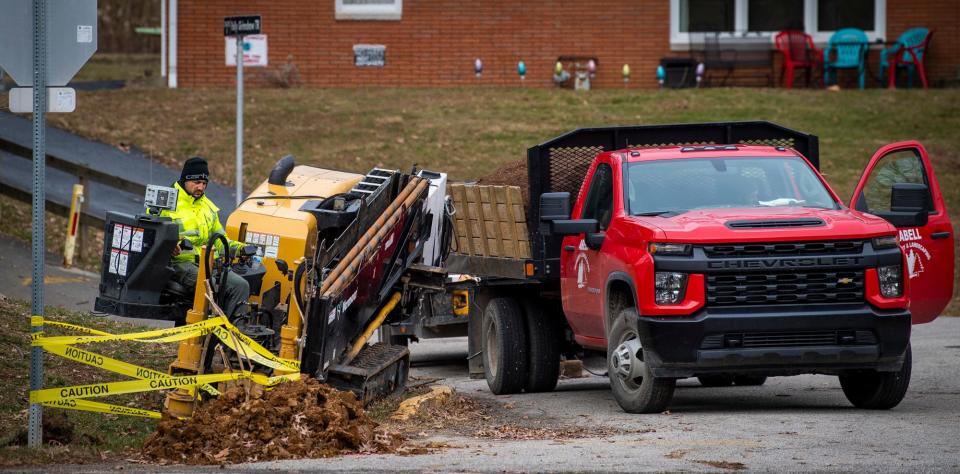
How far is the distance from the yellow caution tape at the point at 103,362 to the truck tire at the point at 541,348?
402cm

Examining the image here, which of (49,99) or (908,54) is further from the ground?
(908,54)

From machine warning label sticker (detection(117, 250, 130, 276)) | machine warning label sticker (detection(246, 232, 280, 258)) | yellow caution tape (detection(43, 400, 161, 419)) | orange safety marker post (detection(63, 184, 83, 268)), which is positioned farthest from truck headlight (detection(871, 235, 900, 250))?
orange safety marker post (detection(63, 184, 83, 268))

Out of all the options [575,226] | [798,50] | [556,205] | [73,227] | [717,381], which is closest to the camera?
[556,205]

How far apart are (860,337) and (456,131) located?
16326 millimetres

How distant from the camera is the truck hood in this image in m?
9.93

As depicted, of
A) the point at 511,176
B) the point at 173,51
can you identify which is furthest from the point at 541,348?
the point at 173,51

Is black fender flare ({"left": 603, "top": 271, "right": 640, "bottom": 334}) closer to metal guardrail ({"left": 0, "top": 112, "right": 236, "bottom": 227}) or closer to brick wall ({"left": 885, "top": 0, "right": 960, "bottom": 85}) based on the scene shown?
metal guardrail ({"left": 0, "top": 112, "right": 236, "bottom": 227})

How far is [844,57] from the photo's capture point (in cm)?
2995

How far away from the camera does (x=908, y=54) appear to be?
1182 inches

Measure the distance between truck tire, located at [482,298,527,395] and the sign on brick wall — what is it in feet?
57.7

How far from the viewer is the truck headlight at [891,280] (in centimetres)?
1010

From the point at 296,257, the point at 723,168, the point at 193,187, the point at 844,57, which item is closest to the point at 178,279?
the point at 193,187

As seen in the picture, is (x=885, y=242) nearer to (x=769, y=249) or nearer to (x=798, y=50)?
(x=769, y=249)

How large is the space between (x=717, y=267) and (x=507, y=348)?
123 inches
